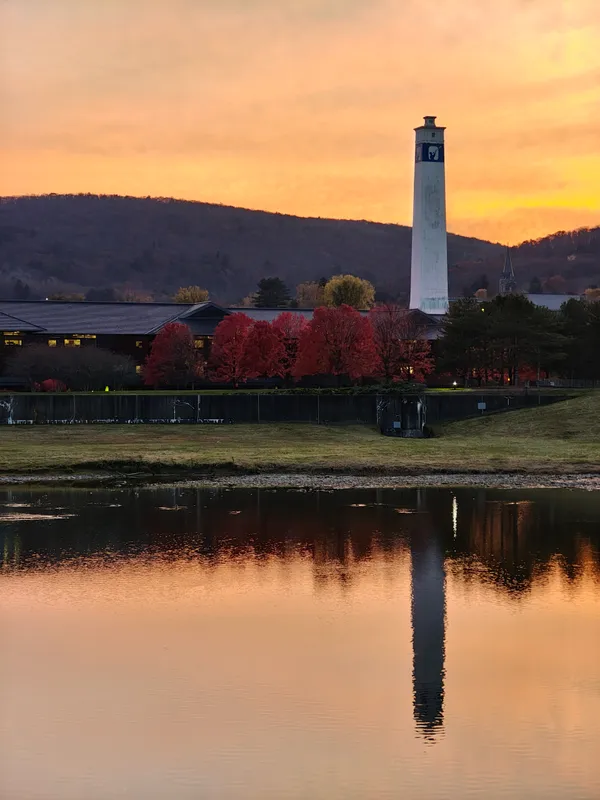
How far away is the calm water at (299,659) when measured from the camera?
15.6m

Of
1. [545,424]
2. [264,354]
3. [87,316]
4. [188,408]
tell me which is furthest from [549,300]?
[188,408]

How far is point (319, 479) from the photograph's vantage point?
4725cm

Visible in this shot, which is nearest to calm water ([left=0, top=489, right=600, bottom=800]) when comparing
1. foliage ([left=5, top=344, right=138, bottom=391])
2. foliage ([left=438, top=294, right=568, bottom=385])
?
foliage ([left=5, top=344, right=138, bottom=391])

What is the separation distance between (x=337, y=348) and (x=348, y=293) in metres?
92.5

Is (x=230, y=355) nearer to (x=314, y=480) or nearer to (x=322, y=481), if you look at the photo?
(x=314, y=480)

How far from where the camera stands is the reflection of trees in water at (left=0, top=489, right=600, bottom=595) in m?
29.7

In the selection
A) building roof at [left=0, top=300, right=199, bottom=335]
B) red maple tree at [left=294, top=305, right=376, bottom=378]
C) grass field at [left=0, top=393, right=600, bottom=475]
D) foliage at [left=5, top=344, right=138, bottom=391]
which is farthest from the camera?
building roof at [left=0, top=300, right=199, bottom=335]

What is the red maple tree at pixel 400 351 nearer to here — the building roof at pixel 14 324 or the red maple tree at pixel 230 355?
the red maple tree at pixel 230 355

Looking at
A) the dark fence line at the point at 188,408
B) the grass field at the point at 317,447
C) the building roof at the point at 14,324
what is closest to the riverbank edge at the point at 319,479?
the grass field at the point at 317,447

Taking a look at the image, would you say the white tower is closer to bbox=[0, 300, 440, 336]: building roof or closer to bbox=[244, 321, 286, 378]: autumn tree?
bbox=[0, 300, 440, 336]: building roof

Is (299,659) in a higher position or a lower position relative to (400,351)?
lower

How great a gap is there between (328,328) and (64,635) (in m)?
72.9

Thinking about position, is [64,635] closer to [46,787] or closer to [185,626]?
[185,626]

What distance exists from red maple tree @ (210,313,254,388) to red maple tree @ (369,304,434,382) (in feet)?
36.7
